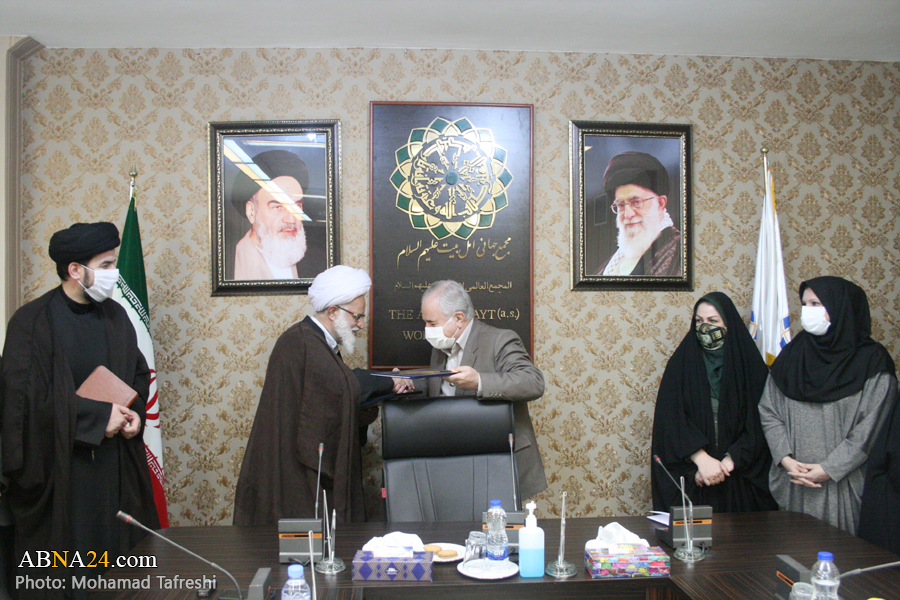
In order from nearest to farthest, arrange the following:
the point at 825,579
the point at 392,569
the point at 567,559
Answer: the point at 825,579, the point at 392,569, the point at 567,559

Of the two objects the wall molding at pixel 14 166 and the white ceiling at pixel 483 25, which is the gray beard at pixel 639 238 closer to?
the white ceiling at pixel 483 25

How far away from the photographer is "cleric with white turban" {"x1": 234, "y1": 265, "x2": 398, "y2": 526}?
7.98 feet

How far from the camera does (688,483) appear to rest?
295cm

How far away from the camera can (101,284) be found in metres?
2.45

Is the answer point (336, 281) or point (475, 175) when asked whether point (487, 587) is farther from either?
point (475, 175)

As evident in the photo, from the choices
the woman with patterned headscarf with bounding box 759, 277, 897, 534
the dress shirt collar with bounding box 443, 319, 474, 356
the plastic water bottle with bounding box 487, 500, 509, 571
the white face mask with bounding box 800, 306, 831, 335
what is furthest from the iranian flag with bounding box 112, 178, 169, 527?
the white face mask with bounding box 800, 306, 831, 335

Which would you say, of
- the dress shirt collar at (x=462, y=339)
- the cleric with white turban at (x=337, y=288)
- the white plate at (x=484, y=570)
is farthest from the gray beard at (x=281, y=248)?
the white plate at (x=484, y=570)

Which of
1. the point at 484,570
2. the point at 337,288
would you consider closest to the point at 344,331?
the point at 337,288

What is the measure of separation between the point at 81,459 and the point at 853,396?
126 inches

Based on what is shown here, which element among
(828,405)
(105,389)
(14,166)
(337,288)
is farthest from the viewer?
(14,166)

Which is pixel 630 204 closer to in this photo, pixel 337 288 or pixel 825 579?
pixel 337 288

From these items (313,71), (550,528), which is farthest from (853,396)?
(313,71)

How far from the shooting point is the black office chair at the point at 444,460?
2262 mm

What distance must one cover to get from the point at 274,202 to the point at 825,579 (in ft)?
9.39
